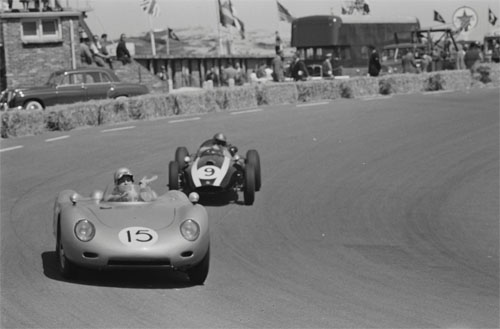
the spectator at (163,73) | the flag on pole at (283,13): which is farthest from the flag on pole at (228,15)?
the spectator at (163,73)

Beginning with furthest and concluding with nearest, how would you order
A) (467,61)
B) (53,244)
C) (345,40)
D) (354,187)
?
1. (345,40)
2. (467,61)
3. (354,187)
4. (53,244)

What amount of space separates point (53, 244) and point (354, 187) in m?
5.68

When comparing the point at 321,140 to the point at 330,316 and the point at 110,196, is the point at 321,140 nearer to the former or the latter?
the point at 110,196

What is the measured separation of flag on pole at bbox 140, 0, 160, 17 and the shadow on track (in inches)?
1225

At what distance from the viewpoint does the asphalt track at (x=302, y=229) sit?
24.6 feet

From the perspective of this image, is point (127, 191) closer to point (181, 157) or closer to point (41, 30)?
point (181, 157)

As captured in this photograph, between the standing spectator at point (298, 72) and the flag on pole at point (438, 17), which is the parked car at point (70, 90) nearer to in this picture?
the standing spectator at point (298, 72)

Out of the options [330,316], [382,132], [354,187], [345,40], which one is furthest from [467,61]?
[330,316]

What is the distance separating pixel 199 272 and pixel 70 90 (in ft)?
59.7

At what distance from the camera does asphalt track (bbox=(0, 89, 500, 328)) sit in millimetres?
7496

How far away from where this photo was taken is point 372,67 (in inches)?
1228

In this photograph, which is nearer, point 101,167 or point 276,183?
point 276,183

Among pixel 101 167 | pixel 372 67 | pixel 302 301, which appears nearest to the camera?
pixel 302 301

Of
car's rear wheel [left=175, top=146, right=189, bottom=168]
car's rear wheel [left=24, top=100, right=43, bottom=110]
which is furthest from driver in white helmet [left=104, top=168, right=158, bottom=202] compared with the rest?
car's rear wheel [left=24, top=100, right=43, bottom=110]
